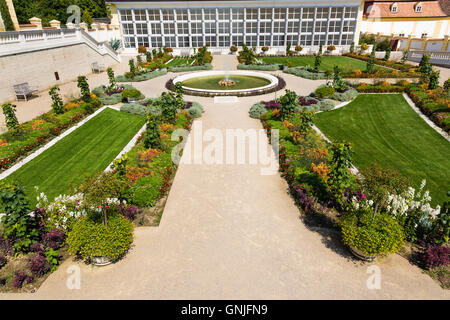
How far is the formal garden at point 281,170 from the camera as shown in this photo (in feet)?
28.7

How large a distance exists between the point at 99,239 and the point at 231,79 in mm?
27081

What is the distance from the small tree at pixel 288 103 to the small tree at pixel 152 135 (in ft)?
28.0

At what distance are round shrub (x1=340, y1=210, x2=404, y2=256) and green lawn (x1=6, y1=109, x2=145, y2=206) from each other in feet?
34.1

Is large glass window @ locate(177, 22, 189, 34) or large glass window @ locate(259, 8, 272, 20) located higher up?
large glass window @ locate(259, 8, 272, 20)

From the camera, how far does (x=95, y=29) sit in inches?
1885

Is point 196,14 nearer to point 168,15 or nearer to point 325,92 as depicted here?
point 168,15

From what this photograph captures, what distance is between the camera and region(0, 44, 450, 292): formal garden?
875 centimetres

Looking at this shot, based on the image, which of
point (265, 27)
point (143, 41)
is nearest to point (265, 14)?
point (265, 27)

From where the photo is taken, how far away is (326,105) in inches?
860

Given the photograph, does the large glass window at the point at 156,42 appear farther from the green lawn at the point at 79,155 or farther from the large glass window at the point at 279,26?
the green lawn at the point at 79,155

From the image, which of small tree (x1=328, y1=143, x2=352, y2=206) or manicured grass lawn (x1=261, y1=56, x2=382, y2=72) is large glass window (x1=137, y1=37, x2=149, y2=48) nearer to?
manicured grass lawn (x1=261, y1=56, x2=382, y2=72)

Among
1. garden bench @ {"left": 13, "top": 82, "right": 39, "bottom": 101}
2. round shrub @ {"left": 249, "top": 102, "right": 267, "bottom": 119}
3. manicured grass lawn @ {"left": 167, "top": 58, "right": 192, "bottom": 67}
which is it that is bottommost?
round shrub @ {"left": 249, "top": 102, "right": 267, "bottom": 119}

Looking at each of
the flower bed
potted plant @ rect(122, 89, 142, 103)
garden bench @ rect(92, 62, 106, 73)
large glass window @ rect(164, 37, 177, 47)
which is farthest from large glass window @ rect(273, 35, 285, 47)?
the flower bed
